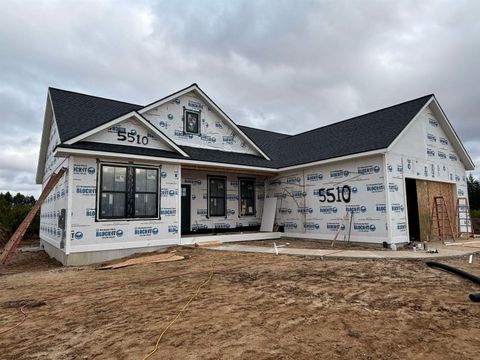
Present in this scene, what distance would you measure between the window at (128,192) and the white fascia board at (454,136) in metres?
12.2

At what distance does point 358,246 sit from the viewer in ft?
34.3

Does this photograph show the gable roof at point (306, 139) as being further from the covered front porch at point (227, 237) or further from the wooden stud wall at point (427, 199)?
the covered front porch at point (227, 237)

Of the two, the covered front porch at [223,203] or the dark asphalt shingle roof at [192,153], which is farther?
the covered front porch at [223,203]

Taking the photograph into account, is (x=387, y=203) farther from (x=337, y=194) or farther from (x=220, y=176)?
(x=220, y=176)

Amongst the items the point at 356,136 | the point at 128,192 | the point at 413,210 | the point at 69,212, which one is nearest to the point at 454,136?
the point at 413,210

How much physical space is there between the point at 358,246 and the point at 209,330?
8476mm

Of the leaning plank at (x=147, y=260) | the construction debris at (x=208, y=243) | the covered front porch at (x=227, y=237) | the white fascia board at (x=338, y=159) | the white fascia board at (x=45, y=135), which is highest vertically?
the white fascia board at (x=45, y=135)

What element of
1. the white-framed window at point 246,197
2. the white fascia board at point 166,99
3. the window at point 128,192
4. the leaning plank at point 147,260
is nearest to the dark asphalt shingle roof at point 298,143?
the window at point 128,192

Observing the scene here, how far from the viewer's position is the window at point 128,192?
373 inches

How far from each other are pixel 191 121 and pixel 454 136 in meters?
12.3

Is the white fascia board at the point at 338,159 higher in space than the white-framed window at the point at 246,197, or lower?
higher

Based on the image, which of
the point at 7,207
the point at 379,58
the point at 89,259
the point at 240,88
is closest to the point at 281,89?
the point at 240,88

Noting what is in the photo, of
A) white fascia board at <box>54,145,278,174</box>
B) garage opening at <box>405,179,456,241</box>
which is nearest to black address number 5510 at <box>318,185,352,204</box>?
garage opening at <box>405,179,456,241</box>

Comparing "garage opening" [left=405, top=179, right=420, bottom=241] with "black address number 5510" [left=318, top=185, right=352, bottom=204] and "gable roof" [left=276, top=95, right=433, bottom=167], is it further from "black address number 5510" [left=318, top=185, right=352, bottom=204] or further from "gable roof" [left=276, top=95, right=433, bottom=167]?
"black address number 5510" [left=318, top=185, right=352, bottom=204]
